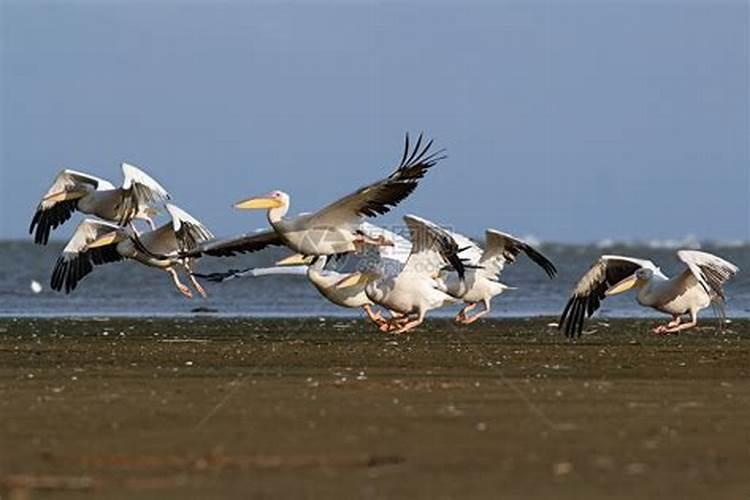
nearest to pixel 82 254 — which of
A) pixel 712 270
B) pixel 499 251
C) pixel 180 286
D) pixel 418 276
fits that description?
pixel 180 286

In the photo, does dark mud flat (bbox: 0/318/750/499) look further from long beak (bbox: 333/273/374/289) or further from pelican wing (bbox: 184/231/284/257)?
pelican wing (bbox: 184/231/284/257)

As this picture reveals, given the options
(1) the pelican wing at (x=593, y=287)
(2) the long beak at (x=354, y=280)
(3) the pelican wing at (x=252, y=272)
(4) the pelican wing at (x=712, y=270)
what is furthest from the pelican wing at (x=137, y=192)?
(4) the pelican wing at (x=712, y=270)

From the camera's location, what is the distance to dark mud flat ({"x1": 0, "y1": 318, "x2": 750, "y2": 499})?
7762 mm

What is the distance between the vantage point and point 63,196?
22.1 meters

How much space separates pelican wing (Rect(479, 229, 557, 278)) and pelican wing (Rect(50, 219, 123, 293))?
14.7 feet

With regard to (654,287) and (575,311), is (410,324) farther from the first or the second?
(654,287)

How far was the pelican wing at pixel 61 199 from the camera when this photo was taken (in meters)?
21.8

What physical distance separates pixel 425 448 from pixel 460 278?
1070 cm

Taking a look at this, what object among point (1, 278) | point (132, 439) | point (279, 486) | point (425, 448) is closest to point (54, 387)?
point (132, 439)

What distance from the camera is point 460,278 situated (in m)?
19.5

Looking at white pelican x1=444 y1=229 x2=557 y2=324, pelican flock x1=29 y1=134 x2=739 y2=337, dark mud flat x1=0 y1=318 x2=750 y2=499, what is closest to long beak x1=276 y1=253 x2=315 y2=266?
pelican flock x1=29 y1=134 x2=739 y2=337

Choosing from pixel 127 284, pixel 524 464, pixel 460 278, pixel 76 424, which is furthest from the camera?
pixel 127 284

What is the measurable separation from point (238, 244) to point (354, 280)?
53.5 inches

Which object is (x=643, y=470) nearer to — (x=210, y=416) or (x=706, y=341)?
(x=210, y=416)
